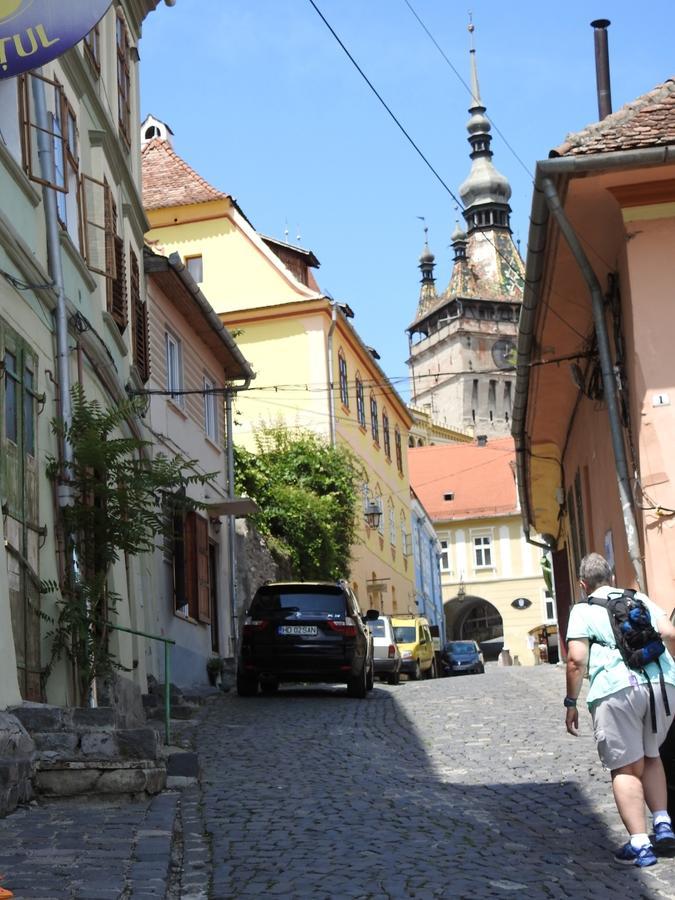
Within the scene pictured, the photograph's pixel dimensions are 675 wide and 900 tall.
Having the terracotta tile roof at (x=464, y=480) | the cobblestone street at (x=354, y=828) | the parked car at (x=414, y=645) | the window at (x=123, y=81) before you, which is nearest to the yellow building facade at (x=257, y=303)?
the parked car at (x=414, y=645)

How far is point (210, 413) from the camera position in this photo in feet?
92.8

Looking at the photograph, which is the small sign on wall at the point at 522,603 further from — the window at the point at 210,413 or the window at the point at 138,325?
the window at the point at 138,325

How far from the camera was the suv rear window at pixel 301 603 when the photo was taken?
2059 cm

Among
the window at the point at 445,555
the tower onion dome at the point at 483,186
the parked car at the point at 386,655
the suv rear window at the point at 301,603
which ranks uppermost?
the tower onion dome at the point at 483,186

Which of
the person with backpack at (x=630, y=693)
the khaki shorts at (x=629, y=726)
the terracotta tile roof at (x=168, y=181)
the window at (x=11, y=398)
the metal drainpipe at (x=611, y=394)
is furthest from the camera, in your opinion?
the terracotta tile roof at (x=168, y=181)

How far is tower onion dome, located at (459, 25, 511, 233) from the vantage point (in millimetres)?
143125

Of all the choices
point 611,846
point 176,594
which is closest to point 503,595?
point 176,594

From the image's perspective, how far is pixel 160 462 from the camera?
13.8m

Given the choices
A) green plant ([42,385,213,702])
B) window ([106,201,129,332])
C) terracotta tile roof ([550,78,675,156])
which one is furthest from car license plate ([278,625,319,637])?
terracotta tile roof ([550,78,675,156])

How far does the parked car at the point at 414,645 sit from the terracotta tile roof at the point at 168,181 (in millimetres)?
11466

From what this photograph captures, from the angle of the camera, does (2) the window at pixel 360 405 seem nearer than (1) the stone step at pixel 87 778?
No

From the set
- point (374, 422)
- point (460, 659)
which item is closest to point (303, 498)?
point (374, 422)

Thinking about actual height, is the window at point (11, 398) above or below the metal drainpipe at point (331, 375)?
below

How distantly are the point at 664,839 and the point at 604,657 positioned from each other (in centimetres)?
100
